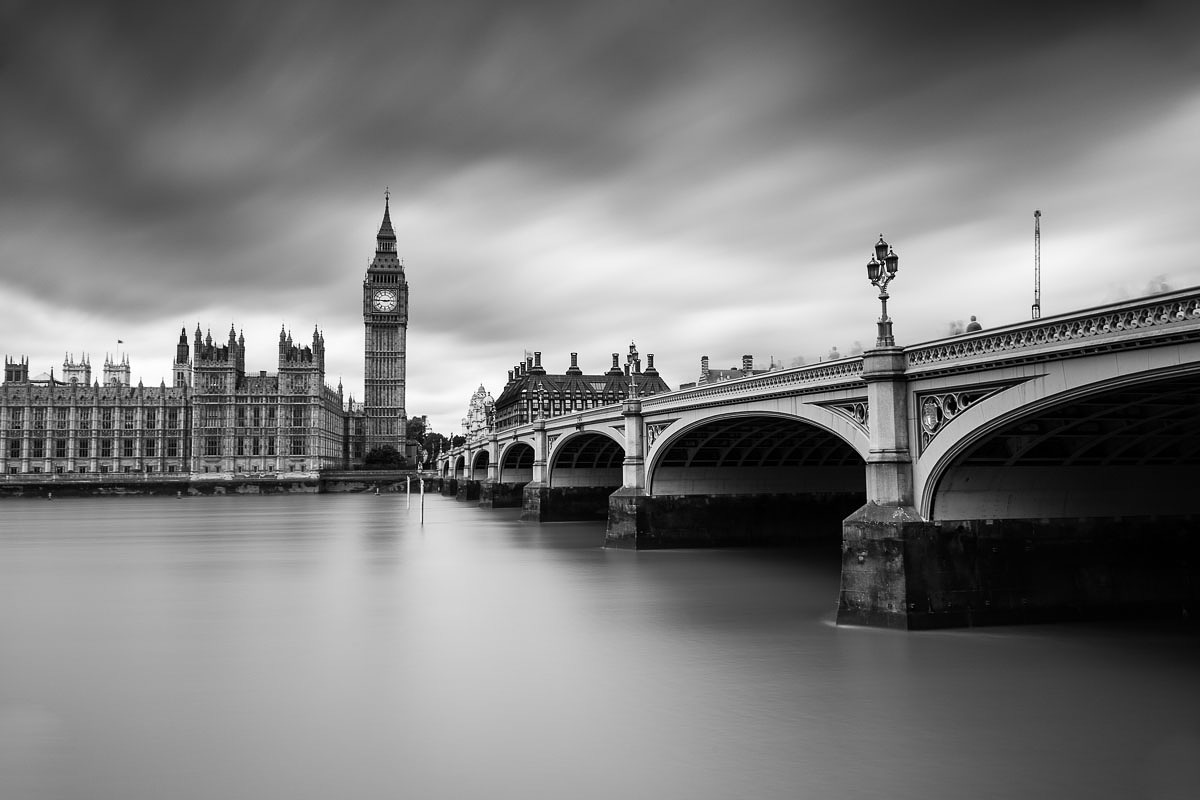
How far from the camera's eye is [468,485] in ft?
334

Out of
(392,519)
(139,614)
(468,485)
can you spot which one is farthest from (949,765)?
(468,485)

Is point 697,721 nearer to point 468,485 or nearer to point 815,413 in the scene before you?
point 815,413

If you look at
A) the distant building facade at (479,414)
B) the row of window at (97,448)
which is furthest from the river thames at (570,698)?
the row of window at (97,448)

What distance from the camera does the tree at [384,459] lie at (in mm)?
172125

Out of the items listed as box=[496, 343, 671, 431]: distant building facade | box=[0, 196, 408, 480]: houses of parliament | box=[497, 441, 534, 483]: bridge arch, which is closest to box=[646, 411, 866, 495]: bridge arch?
box=[497, 441, 534, 483]: bridge arch

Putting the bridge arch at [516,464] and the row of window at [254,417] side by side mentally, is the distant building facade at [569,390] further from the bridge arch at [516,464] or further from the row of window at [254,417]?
the bridge arch at [516,464]

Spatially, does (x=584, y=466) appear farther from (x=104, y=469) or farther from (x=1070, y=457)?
(x=104, y=469)

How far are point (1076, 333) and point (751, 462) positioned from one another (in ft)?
80.4

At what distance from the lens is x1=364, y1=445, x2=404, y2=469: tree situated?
172125 mm

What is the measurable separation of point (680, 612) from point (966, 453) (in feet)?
27.7

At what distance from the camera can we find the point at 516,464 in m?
84.0

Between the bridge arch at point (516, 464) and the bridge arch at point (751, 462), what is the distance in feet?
127

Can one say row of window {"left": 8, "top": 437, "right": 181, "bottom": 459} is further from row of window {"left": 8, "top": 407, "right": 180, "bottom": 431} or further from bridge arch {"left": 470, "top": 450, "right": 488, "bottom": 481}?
bridge arch {"left": 470, "top": 450, "right": 488, "bottom": 481}

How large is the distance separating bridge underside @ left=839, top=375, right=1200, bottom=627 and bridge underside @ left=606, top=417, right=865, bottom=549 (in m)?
16.2
